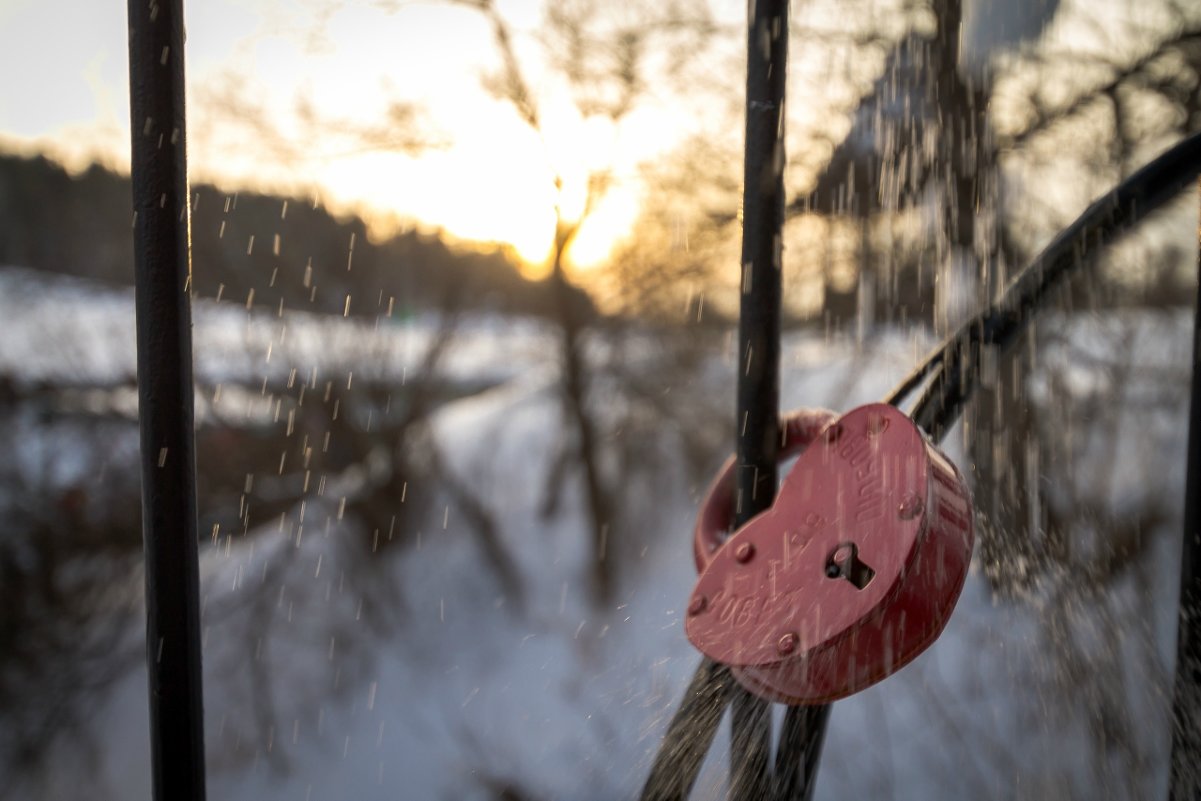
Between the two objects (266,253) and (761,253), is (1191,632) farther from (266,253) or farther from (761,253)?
(266,253)

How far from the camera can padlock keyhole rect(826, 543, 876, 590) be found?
15.9 inches

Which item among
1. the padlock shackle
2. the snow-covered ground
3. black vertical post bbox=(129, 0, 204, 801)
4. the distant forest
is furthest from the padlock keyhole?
the distant forest

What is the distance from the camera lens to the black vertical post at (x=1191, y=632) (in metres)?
0.58

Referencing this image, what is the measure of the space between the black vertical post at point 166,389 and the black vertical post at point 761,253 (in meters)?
0.26

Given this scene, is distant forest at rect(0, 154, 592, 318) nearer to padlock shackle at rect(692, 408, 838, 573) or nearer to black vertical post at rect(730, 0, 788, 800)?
padlock shackle at rect(692, 408, 838, 573)

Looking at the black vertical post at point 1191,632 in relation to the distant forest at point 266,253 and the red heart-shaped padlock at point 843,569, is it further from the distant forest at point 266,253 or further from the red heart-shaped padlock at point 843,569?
the distant forest at point 266,253

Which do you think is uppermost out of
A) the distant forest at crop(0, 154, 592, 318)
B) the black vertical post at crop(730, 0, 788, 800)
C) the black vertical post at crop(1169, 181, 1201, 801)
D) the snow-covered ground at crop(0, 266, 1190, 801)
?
the distant forest at crop(0, 154, 592, 318)

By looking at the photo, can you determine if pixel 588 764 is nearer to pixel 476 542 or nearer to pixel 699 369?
pixel 476 542

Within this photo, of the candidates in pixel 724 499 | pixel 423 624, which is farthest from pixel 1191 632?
pixel 423 624

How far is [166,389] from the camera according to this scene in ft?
1.18

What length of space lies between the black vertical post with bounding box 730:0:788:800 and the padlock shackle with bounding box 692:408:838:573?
0.25ft

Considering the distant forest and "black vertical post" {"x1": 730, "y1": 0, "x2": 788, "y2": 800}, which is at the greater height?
the distant forest

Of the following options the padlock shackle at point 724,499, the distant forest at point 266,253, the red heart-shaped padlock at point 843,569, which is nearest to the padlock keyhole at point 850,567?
the red heart-shaped padlock at point 843,569

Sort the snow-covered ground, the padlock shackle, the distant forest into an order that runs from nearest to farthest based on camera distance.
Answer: the padlock shackle < the snow-covered ground < the distant forest
